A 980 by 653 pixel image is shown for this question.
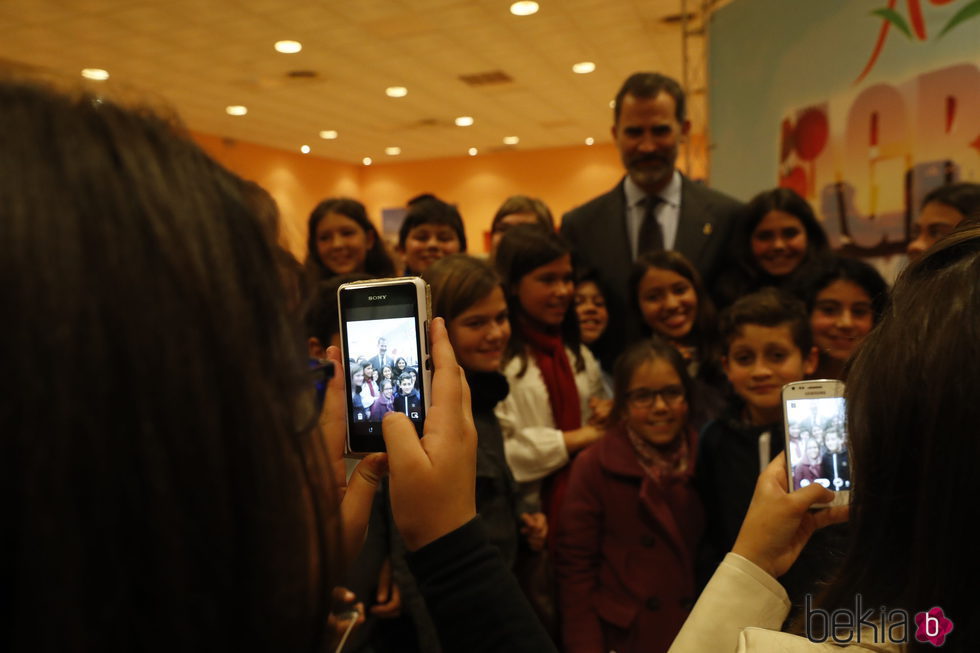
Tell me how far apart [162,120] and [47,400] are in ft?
0.68

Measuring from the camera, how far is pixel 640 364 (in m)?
1.88

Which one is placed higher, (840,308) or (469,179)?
(469,179)

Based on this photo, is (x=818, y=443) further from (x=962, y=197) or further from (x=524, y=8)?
(x=524, y=8)

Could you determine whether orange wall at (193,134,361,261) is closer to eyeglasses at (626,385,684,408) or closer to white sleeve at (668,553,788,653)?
eyeglasses at (626,385,684,408)

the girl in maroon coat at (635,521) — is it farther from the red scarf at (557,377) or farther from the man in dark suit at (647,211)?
the man in dark suit at (647,211)

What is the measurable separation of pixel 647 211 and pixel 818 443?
5.76 feet

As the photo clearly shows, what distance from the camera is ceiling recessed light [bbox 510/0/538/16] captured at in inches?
185

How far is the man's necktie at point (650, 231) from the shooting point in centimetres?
264

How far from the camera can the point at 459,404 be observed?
2.30 feet

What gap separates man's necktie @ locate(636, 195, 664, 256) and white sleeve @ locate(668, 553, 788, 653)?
194 cm

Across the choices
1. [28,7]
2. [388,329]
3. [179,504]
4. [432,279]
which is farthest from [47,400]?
[28,7]

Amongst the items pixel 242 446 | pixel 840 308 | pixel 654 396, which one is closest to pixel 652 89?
pixel 840 308

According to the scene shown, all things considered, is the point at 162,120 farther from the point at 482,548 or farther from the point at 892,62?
the point at 892,62

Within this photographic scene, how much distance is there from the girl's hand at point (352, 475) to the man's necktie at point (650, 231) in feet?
6.31
